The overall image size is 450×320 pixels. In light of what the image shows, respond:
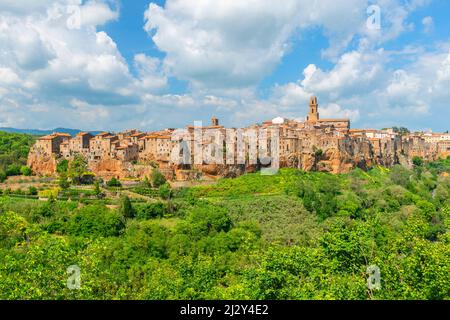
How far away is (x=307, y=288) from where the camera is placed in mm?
10102

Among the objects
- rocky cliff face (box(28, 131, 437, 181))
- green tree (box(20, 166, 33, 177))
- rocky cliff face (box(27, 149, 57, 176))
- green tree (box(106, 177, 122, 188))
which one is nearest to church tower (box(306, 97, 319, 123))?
rocky cliff face (box(28, 131, 437, 181))

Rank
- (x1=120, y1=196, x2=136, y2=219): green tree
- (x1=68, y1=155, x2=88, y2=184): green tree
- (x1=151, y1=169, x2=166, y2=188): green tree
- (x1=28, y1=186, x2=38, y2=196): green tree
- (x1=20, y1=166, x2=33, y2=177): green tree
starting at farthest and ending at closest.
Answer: (x1=20, y1=166, x2=33, y2=177): green tree → (x1=68, y1=155, x2=88, y2=184): green tree → (x1=151, y1=169, x2=166, y2=188): green tree → (x1=28, y1=186, x2=38, y2=196): green tree → (x1=120, y1=196, x2=136, y2=219): green tree

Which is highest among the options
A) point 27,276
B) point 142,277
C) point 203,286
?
point 27,276

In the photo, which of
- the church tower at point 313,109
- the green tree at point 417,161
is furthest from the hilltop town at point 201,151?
the green tree at point 417,161

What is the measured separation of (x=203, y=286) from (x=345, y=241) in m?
5.18

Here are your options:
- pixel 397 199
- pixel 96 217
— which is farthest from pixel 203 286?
pixel 397 199

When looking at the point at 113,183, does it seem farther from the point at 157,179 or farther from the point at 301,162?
the point at 301,162

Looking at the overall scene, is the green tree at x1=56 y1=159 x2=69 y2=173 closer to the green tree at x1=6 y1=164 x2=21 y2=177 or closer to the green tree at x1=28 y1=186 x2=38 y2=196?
the green tree at x1=6 y1=164 x2=21 y2=177

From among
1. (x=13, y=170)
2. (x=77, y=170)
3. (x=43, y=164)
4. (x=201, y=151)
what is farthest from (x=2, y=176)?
(x=201, y=151)

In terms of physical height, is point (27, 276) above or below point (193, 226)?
above

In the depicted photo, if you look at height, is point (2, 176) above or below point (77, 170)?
below

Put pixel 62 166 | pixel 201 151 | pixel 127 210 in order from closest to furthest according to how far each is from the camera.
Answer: pixel 127 210, pixel 201 151, pixel 62 166

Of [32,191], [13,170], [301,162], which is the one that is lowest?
[32,191]
